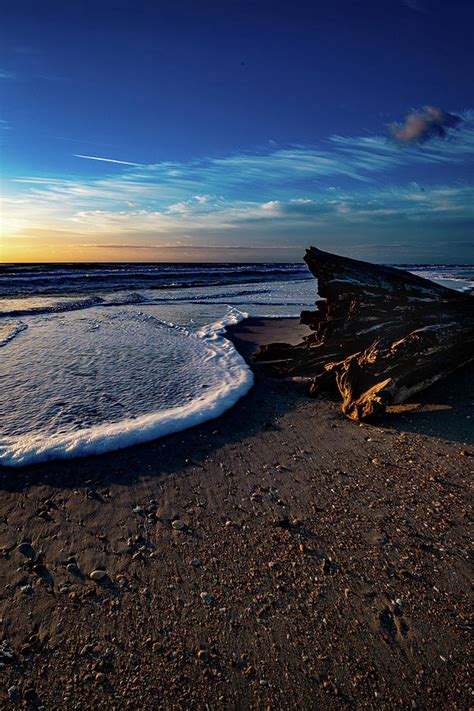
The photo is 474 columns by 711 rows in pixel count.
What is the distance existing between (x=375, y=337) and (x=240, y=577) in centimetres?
578

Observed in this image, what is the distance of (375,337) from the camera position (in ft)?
24.3

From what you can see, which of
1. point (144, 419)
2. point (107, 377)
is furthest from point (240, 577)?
point (107, 377)

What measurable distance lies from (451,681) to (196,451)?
10.7 ft

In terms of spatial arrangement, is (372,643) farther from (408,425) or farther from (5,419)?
(5,419)

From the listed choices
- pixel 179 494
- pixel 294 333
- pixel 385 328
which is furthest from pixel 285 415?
pixel 294 333

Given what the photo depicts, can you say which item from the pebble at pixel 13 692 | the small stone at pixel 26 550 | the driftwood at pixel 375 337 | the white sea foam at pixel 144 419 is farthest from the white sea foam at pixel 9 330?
the pebble at pixel 13 692

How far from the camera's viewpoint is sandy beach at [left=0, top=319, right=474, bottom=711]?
86.8 inches

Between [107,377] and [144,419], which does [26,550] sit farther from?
[107,377]

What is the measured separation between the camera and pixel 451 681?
2.18 m

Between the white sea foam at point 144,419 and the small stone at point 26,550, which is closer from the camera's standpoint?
A: the small stone at point 26,550

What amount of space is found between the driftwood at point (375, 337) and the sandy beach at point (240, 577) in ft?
3.84

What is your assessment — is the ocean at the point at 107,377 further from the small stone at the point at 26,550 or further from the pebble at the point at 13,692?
the pebble at the point at 13,692

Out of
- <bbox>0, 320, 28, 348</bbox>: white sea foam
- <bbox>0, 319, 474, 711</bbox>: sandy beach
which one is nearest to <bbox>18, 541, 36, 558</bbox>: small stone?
<bbox>0, 319, 474, 711</bbox>: sandy beach

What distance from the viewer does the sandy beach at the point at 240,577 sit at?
2205 millimetres
